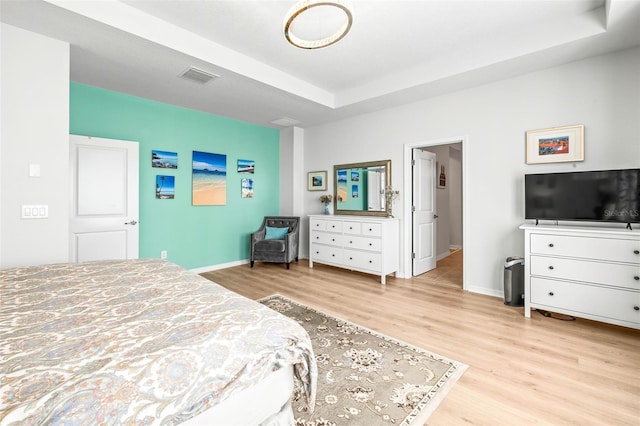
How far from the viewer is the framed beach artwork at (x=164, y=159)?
168 inches

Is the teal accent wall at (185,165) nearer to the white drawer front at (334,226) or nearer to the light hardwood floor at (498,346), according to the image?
the light hardwood floor at (498,346)

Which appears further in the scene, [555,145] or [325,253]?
[325,253]

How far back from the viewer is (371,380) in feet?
6.35

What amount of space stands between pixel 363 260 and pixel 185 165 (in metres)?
3.08

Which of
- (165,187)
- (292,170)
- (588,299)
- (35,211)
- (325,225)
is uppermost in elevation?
(292,170)

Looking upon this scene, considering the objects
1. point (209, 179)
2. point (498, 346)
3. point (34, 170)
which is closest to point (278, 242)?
point (209, 179)

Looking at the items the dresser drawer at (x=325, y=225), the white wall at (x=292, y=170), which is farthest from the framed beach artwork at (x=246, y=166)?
the dresser drawer at (x=325, y=225)

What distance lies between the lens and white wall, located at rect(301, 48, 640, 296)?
2820 millimetres

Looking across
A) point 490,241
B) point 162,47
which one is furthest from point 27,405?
point 490,241

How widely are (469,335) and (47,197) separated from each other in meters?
3.85

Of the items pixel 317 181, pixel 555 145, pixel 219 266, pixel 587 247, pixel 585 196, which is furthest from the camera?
pixel 317 181

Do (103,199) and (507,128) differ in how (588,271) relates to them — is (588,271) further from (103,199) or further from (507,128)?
(103,199)

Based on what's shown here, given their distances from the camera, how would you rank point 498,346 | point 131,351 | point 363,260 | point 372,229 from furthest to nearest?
point 363,260 → point 372,229 → point 498,346 → point 131,351

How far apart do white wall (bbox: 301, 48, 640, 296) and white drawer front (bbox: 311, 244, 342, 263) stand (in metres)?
1.00
